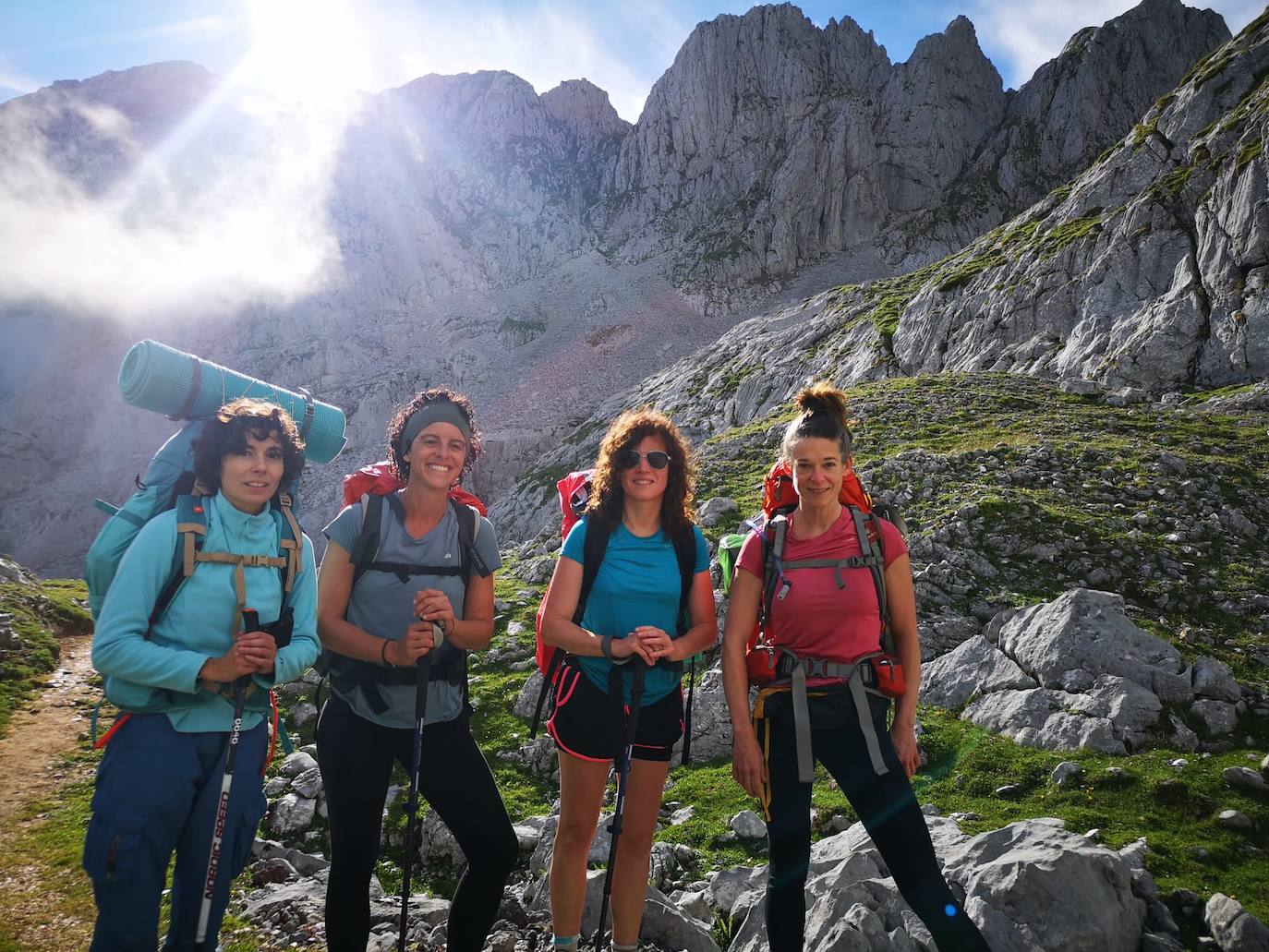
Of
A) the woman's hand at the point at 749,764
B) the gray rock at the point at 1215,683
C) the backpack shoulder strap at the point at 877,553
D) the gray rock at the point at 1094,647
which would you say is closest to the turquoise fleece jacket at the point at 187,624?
the woman's hand at the point at 749,764

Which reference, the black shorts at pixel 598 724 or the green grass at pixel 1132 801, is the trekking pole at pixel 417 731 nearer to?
the black shorts at pixel 598 724

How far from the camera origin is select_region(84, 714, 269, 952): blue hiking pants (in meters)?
3.07

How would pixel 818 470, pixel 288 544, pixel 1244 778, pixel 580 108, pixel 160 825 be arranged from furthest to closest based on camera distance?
pixel 580 108 → pixel 1244 778 → pixel 818 470 → pixel 288 544 → pixel 160 825

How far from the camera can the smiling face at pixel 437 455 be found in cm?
446

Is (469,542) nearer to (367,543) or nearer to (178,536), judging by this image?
(367,543)

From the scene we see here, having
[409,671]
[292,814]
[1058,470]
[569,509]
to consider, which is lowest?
[292,814]

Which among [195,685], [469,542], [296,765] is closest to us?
[195,685]

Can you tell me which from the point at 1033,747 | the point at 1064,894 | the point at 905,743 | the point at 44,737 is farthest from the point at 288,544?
the point at 44,737

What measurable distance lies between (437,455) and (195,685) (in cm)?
199

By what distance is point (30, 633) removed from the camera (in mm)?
16781

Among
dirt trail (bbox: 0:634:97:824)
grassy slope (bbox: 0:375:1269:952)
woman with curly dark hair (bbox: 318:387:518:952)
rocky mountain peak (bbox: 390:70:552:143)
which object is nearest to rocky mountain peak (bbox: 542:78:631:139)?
rocky mountain peak (bbox: 390:70:552:143)

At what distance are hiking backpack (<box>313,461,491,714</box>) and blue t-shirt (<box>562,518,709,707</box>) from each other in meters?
0.78

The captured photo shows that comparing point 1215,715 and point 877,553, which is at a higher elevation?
point 877,553

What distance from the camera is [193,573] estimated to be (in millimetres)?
3473
